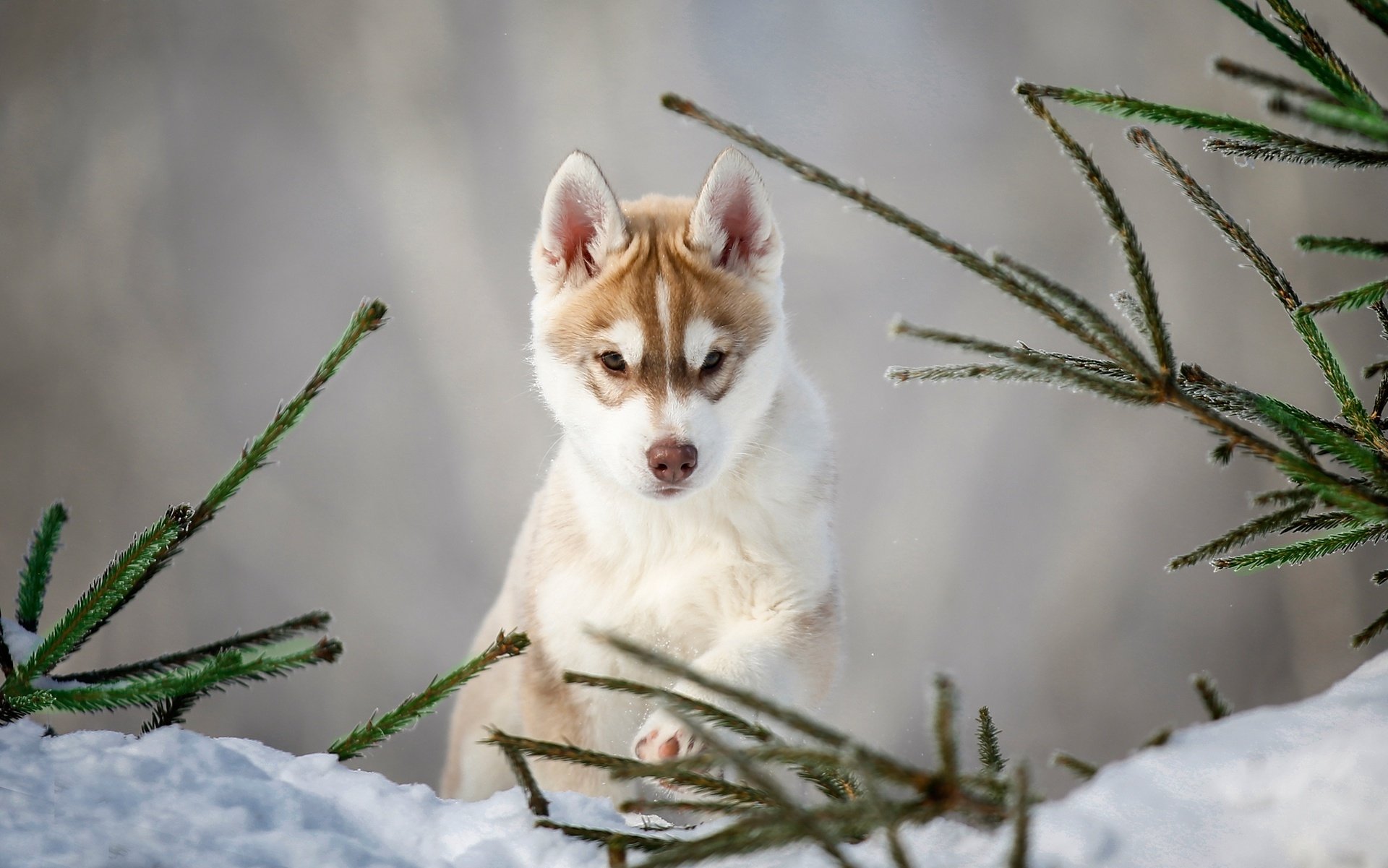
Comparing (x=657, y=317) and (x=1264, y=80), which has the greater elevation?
(x=657, y=317)

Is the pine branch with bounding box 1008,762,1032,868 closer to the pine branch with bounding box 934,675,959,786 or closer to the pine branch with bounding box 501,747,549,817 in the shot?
the pine branch with bounding box 934,675,959,786

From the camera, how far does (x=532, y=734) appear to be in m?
1.60

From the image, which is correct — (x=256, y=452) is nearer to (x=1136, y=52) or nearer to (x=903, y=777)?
(x=903, y=777)

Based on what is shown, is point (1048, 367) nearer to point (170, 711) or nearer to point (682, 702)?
point (682, 702)

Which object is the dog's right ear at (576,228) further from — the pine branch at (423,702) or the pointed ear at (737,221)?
the pine branch at (423,702)

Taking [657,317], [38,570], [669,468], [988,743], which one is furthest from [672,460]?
[38,570]

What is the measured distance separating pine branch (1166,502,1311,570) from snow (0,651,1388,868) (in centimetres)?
12

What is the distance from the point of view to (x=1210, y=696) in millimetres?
656

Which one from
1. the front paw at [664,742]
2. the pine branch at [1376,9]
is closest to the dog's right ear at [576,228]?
the front paw at [664,742]

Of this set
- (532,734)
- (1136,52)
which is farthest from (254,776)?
(1136,52)

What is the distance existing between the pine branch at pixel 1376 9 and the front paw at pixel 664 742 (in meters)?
0.92

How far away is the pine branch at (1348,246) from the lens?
0.70 metres

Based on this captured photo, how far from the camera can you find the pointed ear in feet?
5.36

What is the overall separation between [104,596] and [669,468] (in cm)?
76
